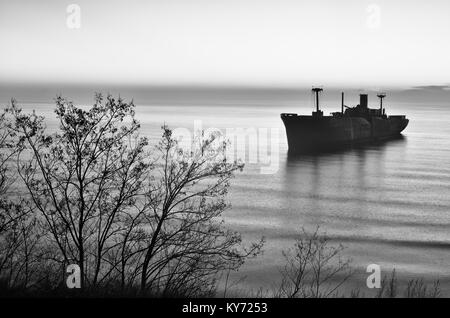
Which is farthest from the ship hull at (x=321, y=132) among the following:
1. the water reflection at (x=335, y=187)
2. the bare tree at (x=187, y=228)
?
the bare tree at (x=187, y=228)

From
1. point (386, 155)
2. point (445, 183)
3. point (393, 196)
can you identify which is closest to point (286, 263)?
point (393, 196)

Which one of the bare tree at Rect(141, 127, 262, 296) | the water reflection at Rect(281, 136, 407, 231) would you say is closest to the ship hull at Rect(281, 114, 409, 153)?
the water reflection at Rect(281, 136, 407, 231)

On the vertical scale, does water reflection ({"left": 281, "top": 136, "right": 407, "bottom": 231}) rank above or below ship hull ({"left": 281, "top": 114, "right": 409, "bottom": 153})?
below

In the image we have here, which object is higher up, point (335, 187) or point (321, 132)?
point (321, 132)

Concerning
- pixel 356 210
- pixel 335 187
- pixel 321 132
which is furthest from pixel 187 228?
pixel 321 132

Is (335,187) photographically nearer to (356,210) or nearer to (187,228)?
(356,210)

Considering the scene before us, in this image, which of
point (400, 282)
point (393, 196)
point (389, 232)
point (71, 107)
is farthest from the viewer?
point (393, 196)

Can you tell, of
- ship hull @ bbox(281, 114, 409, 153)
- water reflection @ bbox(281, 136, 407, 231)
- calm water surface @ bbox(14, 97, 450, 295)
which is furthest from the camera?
ship hull @ bbox(281, 114, 409, 153)

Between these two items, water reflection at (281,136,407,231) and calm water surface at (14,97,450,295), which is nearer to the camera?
calm water surface at (14,97,450,295)

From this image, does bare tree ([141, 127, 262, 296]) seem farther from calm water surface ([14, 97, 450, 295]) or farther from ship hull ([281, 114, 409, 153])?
ship hull ([281, 114, 409, 153])

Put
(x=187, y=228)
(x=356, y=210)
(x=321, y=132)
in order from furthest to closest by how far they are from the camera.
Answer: (x=321, y=132), (x=356, y=210), (x=187, y=228)

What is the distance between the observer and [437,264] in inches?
1339
